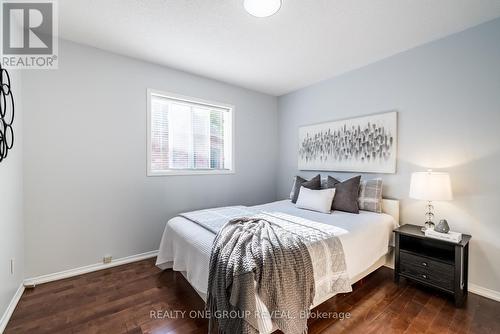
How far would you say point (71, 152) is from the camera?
2389 millimetres

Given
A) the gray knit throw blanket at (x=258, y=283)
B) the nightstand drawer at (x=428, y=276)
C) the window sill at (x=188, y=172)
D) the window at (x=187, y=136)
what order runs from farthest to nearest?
the window at (x=187, y=136), the window sill at (x=188, y=172), the nightstand drawer at (x=428, y=276), the gray knit throw blanket at (x=258, y=283)

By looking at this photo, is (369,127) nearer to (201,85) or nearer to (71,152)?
(201,85)

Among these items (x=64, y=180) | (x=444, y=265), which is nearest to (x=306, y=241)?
(x=444, y=265)

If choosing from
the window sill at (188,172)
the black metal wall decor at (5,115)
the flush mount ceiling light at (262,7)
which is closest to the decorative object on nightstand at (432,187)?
the flush mount ceiling light at (262,7)

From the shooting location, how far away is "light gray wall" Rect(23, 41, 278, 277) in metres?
2.24

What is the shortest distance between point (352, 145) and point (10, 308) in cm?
395

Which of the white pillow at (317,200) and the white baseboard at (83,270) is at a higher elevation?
the white pillow at (317,200)

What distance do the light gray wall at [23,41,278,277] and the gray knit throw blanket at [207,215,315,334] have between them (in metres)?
1.73

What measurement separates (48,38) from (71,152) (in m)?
1.22

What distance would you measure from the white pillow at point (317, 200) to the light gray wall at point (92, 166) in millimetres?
1558

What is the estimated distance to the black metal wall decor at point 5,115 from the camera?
163 cm

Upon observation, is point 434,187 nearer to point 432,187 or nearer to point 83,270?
point 432,187

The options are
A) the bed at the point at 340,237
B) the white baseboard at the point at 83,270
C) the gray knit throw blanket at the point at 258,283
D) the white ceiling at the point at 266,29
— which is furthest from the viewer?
the white baseboard at the point at 83,270

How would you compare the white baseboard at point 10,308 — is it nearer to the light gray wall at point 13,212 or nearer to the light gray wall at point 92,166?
the light gray wall at point 13,212
